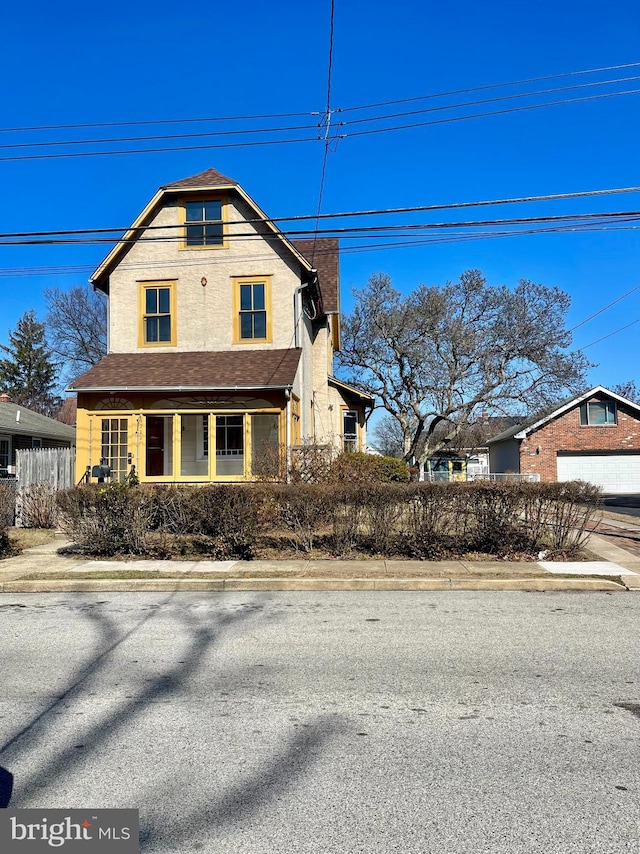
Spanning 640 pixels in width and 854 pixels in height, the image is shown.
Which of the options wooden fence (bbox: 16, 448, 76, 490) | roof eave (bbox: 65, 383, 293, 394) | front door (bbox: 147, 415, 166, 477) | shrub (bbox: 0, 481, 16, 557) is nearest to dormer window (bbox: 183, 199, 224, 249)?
roof eave (bbox: 65, 383, 293, 394)

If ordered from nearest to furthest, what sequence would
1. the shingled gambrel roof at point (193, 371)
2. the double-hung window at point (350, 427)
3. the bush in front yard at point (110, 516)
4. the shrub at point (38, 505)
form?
the bush in front yard at point (110, 516), the shrub at point (38, 505), the shingled gambrel roof at point (193, 371), the double-hung window at point (350, 427)

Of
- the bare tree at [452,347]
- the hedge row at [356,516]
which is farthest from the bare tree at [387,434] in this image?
the hedge row at [356,516]

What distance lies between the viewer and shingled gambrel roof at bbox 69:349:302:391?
16484mm

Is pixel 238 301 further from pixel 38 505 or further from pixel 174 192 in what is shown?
pixel 38 505

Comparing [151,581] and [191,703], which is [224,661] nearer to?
[191,703]

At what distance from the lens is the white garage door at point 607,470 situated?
3462cm

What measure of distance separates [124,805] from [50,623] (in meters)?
4.67

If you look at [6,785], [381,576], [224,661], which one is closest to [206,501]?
[381,576]

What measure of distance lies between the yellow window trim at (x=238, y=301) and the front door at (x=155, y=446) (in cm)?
322

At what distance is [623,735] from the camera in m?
4.23

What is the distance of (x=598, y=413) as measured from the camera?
34.9 metres

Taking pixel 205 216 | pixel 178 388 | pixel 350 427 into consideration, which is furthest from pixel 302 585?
pixel 350 427

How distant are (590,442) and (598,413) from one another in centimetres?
162
